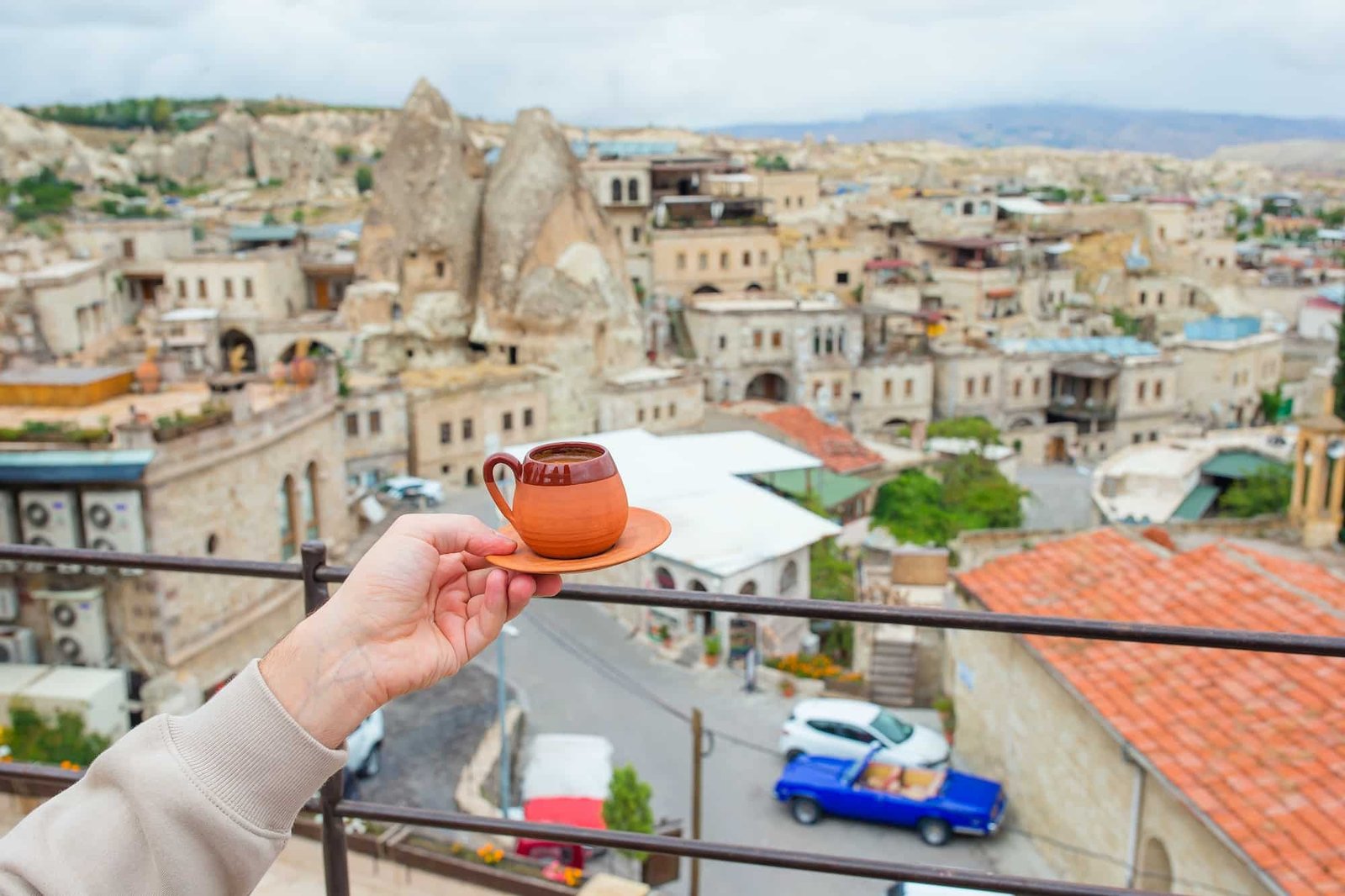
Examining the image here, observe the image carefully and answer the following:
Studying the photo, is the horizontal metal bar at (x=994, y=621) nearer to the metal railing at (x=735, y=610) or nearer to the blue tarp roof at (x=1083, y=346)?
the metal railing at (x=735, y=610)

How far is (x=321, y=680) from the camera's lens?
83.6 inches

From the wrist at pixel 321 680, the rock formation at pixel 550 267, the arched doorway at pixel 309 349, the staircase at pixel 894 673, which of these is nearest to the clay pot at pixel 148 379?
the arched doorway at pixel 309 349

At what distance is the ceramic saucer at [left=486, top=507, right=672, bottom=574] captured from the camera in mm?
2439

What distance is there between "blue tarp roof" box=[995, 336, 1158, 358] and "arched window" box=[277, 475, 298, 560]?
30.1 meters

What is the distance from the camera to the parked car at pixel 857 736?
43.6 feet

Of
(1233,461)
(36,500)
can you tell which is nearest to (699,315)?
(1233,461)

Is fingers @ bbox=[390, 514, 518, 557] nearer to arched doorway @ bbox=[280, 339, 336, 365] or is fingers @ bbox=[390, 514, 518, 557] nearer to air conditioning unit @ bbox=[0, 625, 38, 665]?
air conditioning unit @ bbox=[0, 625, 38, 665]

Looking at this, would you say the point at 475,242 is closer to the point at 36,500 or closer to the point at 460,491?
the point at 460,491

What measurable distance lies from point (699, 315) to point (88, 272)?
807 inches

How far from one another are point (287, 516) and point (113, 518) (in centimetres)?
520

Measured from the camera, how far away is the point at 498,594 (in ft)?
8.30

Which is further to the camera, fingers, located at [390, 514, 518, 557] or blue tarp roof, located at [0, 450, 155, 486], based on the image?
blue tarp roof, located at [0, 450, 155, 486]

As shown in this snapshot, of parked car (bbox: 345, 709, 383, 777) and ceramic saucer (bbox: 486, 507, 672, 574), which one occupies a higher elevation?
ceramic saucer (bbox: 486, 507, 672, 574)

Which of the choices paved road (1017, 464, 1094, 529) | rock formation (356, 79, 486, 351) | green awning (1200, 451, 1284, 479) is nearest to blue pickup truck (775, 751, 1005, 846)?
paved road (1017, 464, 1094, 529)
